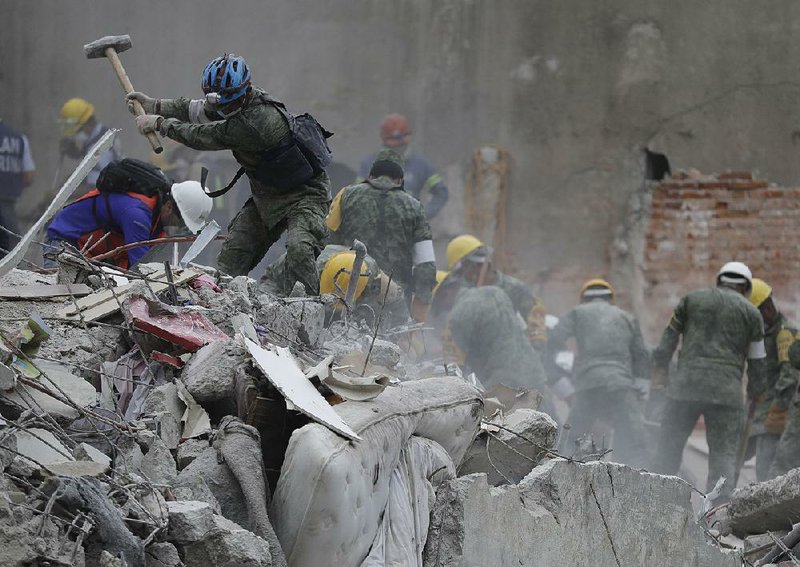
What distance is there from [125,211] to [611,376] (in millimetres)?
4595

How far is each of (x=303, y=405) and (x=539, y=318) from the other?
7.89 m

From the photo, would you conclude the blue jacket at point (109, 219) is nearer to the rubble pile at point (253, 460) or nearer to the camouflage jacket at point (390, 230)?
the rubble pile at point (253, 460)

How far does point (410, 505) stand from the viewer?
4.96 metres

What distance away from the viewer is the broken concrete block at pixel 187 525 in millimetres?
4152

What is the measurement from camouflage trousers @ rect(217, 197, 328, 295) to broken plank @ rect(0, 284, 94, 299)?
164cm

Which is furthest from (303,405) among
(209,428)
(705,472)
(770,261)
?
(770,261)

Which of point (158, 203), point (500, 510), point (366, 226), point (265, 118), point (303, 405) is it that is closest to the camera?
point (303, 405)

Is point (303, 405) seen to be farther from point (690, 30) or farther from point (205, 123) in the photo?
point (690, 30)

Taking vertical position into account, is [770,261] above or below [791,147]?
below

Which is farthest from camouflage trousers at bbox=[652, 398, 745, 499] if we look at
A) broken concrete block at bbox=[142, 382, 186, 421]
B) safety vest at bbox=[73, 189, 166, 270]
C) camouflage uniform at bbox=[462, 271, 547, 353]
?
broken concrete block at bbox=[142, 382, 186, 421]

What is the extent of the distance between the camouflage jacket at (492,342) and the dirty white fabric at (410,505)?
17.6 feet

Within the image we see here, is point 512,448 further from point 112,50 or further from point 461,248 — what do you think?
point 461,248

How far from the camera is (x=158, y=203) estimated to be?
26.7 ft

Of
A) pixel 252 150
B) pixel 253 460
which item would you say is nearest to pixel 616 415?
pixel 252 150
